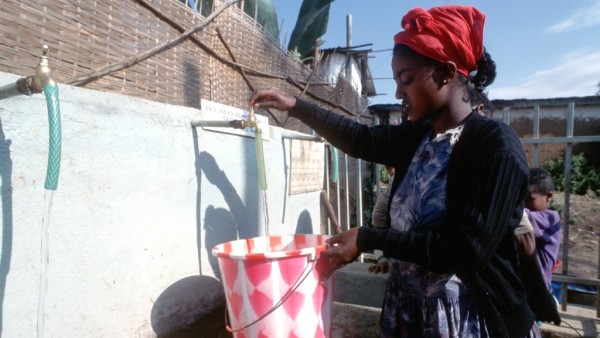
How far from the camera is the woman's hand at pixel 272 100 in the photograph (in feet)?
5.95

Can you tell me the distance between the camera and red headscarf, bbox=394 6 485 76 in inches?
48.3

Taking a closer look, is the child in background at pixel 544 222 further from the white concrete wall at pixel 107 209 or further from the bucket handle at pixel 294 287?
the white concrete wall at pixel 107 209

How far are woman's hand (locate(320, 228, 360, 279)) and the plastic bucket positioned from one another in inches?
2.3

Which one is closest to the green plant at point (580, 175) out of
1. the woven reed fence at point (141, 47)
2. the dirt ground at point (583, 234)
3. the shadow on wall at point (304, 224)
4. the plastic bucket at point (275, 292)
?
the dirt ground at point (583, 234)

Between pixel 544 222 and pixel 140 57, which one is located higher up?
pixel 140 57

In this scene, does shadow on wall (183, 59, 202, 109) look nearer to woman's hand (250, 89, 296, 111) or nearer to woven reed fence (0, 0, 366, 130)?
woven reed fence (0, 0, 366, 130)

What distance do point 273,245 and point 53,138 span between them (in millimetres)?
1150

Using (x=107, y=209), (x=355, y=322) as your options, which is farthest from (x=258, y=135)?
→ (x=355, y=322)

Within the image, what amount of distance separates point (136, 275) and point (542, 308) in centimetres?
168

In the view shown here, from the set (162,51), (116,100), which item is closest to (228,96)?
(162,51)

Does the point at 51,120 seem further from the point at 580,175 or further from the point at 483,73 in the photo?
the point at 580,175

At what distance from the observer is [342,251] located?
129 cm

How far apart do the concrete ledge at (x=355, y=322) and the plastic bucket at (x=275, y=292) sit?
113cm

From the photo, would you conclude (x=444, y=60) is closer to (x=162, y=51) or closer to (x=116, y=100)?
(x=116, y=100)
